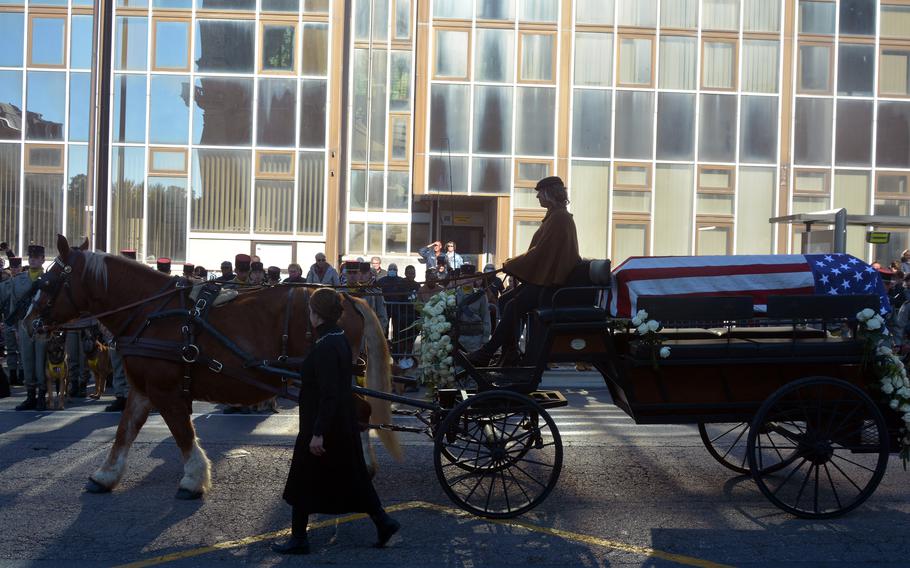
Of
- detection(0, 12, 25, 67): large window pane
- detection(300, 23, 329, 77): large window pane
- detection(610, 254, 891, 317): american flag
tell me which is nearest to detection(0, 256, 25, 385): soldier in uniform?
detection(610, 254, 891, 317): american flag

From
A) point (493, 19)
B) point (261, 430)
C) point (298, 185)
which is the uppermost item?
point (493, 19)

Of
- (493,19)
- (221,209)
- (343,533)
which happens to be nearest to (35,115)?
(221,209)

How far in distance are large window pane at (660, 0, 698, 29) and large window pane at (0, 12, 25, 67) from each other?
17.4 metres

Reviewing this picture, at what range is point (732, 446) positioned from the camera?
26.4 ft

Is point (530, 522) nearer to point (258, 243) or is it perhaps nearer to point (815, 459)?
point (815, 459)

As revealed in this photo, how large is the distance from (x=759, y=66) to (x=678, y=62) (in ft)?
7.65

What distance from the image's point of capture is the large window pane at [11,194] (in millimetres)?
24125

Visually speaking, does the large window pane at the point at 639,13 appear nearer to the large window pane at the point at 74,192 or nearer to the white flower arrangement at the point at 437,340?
the large window pane at the point at 74,192

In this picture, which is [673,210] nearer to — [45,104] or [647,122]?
[647,122]

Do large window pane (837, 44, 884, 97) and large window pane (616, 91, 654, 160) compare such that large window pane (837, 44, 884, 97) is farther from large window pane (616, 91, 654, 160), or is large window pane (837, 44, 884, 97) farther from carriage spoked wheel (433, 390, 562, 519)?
carriage spoked wheel (433, 390, 562, 519)

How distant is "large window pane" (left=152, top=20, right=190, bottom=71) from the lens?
79.0ft

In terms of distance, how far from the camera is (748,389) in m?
7.18

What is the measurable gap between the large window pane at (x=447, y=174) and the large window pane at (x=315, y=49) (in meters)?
4.00

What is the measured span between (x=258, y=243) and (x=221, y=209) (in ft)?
4.35
